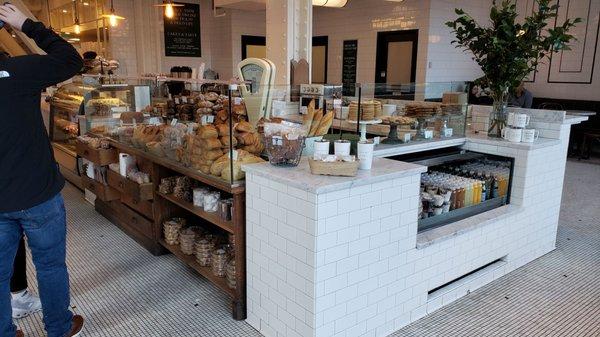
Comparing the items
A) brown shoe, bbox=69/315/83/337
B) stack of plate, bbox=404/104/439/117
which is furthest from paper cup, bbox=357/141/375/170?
brown shoe, bbox=69/315/83/337

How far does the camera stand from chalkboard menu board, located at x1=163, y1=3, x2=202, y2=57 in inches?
382

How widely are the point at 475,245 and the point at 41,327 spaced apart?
2.87 m

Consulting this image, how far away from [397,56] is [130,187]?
6780mm

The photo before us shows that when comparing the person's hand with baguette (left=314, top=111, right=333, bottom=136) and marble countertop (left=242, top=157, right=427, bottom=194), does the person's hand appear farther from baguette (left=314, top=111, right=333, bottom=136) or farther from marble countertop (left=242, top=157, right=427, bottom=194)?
baguette (left=314, top=111, right=333, bottom=136)

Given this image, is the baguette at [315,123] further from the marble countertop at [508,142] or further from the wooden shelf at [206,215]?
the marble countertop at [508,142]

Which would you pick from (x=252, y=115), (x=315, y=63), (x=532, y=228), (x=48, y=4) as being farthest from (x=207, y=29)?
(x=532, y=228)

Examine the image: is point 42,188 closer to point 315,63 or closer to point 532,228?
point 532,228

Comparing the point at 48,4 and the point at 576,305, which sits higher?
the point at 48,4

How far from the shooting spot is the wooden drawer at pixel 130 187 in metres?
3.45

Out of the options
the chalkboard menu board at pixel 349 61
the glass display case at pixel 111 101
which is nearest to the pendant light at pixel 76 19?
the chalkboard menu board at pixel 349 61

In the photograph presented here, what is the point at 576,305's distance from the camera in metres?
2.96

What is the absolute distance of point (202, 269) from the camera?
9.94ft

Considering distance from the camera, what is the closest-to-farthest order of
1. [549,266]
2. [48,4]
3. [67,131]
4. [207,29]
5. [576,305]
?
[576,305] < [549,266] < [67,131] < [207,29] < [48,4]

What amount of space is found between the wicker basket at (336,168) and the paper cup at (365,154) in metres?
0.16
